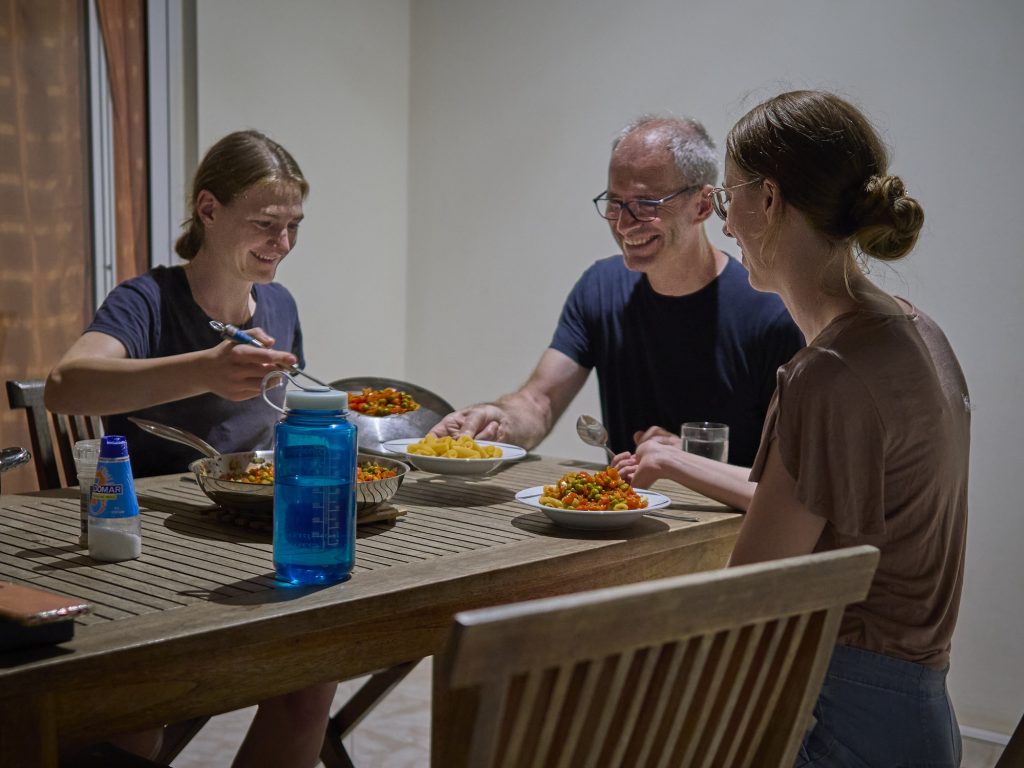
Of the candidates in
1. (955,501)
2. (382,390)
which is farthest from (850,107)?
(382,390)

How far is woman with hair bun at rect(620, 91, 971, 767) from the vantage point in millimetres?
1324

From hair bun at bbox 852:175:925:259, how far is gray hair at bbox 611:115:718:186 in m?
1.03

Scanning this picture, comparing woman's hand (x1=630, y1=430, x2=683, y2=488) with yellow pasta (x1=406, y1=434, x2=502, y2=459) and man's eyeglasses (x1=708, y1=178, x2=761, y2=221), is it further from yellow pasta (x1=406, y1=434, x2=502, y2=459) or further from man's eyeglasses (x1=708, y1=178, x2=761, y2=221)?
man's eyeglasses (x1=708, y1=178, x2=761, y2=221)

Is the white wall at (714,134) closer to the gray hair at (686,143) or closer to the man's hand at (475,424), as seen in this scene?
the gray hair at (686,143)

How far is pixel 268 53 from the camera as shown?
3.90 metres

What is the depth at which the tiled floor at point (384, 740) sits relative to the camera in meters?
2.71

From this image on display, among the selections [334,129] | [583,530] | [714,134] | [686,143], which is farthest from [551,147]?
[583,530]

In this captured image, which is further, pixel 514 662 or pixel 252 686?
pixel 252 686

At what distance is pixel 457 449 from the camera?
209 centimetres

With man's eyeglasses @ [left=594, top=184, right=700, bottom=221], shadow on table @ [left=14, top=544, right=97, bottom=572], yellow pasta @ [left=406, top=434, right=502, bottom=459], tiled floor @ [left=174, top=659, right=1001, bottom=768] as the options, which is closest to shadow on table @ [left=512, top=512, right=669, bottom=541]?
yellow pasta @ [left=406, top=434, right=502, bottom=459]

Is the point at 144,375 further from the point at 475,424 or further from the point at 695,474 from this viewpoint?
the point at 695,474

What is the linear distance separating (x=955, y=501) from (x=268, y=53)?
3.19m

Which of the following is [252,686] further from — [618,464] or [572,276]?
[572,276]

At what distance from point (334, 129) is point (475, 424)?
221cm
